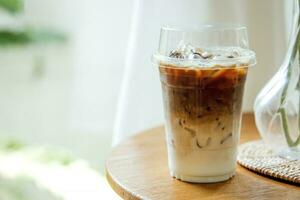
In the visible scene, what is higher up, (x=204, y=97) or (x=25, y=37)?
(x=204, y=97)

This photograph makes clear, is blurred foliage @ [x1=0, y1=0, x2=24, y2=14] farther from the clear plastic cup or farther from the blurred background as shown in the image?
the clear plastic cup

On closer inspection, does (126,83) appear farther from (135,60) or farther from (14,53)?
(14,53)

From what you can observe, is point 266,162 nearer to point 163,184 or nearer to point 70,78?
point 163,184

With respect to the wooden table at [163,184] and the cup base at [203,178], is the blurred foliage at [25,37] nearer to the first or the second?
the wooden table at [163,184]

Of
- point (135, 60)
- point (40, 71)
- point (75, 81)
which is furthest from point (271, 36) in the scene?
point (40, 71)

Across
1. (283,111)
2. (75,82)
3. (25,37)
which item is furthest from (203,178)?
(25,37)

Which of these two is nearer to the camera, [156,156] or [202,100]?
[202,100]

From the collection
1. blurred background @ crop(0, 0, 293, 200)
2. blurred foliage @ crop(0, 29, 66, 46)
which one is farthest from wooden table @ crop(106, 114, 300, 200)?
blurred foliage @ crop(0, 29, 66, 46)

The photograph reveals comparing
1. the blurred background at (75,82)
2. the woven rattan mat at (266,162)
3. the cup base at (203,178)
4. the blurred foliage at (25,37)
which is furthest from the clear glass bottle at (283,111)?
the blurred foliage at (25,37)

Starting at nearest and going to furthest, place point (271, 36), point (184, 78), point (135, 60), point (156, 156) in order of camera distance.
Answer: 1. point (184, 78)
2. point (156, 156)
3. point (135, 60)
4. point (271, 36)
